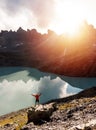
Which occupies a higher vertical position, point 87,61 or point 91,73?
point 87,61

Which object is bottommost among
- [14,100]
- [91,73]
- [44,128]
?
[44,128]

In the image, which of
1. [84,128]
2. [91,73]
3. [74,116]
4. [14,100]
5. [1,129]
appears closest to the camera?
[84,128]

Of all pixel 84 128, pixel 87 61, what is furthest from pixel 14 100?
pixel 87 61

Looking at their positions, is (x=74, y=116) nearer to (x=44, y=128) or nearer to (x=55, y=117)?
(x=55, y=117)

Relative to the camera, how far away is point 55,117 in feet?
108

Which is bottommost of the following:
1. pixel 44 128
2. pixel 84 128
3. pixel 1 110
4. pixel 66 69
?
pixel 84 128

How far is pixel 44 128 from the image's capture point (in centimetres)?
2808

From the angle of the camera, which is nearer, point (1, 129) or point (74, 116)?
point (74, 116)

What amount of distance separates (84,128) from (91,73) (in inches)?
6422

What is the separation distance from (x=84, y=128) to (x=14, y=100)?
68.2 m

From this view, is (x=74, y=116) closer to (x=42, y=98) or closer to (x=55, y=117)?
(x=55, y=117)

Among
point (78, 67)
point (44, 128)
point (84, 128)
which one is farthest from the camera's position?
point (78, 67)

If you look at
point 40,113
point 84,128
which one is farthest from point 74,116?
point 84,128

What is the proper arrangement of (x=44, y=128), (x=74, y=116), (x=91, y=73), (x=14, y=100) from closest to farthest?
1. (x=44, y=128)
2. (x=74, y=116)
3. (x=14, y=100)
4. (x=91, y=73)
